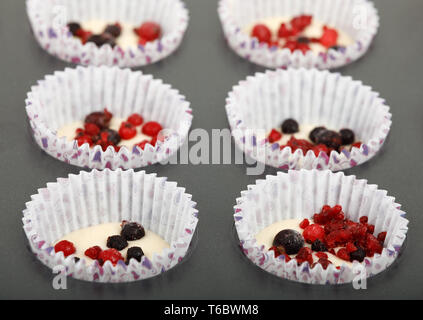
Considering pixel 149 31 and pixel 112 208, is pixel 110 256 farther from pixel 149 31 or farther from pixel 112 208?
pixel 149 31

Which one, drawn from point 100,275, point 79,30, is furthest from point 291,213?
point 79,30

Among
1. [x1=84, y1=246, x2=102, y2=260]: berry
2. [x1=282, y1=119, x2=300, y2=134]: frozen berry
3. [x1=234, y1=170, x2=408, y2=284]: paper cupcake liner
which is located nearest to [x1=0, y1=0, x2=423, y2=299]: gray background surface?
[x1=234, y1=170, x2=408, y2=284]: paper cupcake liner

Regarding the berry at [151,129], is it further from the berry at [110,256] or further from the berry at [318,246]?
the berry at [318,246]

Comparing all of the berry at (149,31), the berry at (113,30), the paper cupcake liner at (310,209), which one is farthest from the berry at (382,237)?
the berry at (113,30)

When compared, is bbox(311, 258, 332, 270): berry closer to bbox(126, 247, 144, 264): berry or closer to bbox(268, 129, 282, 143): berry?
bbox(126, 247, 144, 264): berry
